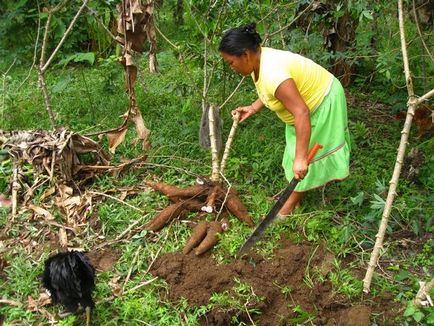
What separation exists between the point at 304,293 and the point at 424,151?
1813 millimetres

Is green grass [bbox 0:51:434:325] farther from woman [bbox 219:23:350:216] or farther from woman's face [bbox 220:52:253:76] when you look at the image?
woman's face [bbox 220:52:253:76]

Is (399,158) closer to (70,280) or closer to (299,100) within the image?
(299,100)

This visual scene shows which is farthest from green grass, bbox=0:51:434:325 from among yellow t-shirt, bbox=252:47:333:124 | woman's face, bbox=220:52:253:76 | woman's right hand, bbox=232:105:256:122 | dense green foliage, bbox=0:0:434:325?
woman's face, bbox=220:52:253:76

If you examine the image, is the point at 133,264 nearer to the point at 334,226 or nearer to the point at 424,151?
the point at 334,226

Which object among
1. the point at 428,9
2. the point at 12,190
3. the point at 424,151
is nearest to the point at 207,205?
the point at 12,190

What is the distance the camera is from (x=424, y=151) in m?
3.60

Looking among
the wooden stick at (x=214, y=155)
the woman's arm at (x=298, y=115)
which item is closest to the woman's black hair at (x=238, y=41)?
the woman's arm at (x=298, y=115)

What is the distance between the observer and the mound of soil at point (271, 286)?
2.35 metres

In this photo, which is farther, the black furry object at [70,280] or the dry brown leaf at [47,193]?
the dry brown leaf at [47,193]

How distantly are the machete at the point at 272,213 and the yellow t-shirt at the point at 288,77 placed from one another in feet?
1.04

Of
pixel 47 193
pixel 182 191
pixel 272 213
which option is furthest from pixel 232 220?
pixel 47 193

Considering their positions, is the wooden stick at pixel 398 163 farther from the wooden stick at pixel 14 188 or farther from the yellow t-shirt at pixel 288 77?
the wooden stick at pixel 14 188

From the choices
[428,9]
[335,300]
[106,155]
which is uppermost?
[428,9]

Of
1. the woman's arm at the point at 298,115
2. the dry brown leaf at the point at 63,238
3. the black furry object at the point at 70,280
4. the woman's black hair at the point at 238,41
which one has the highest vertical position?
the woman's black hair at the point at 238,41
